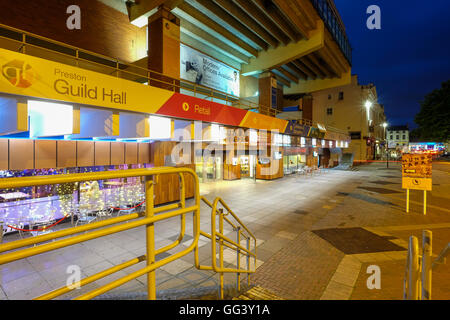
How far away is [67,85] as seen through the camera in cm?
579

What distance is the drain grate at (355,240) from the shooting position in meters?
6.20

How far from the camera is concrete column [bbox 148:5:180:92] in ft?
36.6

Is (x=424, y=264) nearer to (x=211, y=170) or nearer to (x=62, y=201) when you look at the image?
(x=62, y=201)

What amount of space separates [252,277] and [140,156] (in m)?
8.28

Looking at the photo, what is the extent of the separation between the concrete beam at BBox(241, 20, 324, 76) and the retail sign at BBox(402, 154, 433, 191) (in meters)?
12.2

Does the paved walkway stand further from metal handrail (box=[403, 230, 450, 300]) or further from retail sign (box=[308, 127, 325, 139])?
retail sign (box=[308, 127, 325, 139])

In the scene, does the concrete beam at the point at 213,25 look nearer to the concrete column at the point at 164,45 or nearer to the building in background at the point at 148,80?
the building in background at the point at 148,80

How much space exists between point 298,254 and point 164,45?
1123 cm

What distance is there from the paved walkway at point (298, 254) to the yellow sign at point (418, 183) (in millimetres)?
1185

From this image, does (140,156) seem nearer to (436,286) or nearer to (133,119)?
(133,119)

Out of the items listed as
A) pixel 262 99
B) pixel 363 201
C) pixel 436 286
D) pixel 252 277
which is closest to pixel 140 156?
pixel 252 277

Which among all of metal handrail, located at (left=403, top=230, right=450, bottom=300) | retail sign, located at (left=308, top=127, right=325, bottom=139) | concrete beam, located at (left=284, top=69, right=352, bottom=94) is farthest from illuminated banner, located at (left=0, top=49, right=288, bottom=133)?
concrete beam, located at (left=284, top=69, right=352, bottom=94)

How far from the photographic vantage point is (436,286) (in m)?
4.33

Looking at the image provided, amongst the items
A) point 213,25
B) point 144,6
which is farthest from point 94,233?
point 213,25
